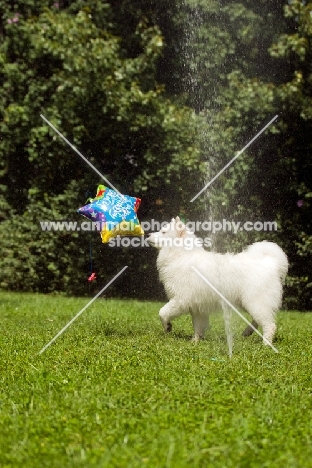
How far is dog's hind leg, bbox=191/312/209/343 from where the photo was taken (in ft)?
23.7

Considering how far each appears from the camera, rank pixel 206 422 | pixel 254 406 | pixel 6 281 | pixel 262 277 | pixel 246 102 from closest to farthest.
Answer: pixel 206 422
pixel 254 406
pixel 262 277
pixel 246 102
pixel 6 281

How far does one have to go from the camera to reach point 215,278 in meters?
6.91

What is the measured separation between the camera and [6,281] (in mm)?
13367

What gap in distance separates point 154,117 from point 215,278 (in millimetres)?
5682

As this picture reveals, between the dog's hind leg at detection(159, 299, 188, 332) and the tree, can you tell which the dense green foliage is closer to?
the tree

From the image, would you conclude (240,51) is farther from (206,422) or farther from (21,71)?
(206,422)

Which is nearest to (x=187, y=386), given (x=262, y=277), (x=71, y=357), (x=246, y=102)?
(x=71, y=357)

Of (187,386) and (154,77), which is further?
(154,77)

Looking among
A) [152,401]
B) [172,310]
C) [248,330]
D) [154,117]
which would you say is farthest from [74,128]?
[152,401]

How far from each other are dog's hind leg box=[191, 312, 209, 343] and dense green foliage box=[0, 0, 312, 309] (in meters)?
4.57

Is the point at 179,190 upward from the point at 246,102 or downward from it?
downward

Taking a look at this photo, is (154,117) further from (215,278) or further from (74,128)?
(215,278)

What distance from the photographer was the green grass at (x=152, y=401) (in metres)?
3.52

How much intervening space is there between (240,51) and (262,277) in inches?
262
